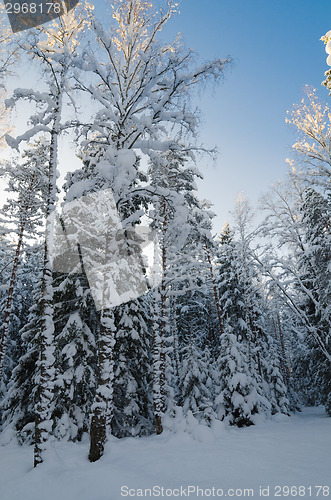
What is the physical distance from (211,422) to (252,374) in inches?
239

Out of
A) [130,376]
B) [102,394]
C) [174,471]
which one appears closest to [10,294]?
[130,376]

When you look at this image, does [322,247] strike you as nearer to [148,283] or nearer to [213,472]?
[148,283]

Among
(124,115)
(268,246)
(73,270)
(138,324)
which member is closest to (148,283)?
(138,324)

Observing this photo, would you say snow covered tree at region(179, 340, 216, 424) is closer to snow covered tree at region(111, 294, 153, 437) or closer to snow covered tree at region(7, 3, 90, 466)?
snow covered tree at region(111, 294, 153, 437)

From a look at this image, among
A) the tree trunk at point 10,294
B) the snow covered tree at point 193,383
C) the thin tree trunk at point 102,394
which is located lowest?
the snow covered tree at point 193,383

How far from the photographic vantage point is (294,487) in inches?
172

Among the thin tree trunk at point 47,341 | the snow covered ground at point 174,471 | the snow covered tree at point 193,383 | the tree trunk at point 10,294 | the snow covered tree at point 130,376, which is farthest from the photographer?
the snow covered tree at point 193,383

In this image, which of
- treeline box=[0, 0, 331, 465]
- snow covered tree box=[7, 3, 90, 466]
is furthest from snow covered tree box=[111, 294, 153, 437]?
snow covered tree box=[7, 3, 90, 466]

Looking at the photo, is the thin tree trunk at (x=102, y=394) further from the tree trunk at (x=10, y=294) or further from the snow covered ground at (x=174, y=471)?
the tree trunk at (x=10, y=294)

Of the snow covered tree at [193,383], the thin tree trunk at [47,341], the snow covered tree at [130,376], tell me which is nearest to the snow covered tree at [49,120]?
the thin tree trunk at [47,341]

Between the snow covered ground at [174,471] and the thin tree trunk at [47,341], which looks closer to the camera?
the snow covered ground at [174,471]

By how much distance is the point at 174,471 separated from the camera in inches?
211

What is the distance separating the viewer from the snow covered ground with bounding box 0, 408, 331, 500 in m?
4.45

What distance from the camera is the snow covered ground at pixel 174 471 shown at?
175 inches
